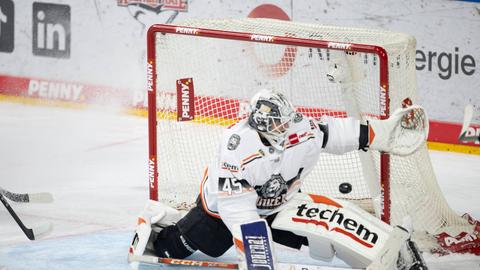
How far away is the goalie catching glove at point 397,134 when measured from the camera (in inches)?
217

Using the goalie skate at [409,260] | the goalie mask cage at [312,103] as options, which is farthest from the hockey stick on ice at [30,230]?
the goalie skate at [409,260]

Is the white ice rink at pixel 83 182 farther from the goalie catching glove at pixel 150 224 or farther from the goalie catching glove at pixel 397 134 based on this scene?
the goalie catching glove at pixel 397 134

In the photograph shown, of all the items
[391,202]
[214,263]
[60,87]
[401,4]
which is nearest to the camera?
[214,263]

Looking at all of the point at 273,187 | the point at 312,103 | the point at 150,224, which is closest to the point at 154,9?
the point at 312,103

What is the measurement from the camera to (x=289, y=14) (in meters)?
9.14

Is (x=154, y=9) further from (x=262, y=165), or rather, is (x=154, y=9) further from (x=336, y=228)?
(x=336, y=228)

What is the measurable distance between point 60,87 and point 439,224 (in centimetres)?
451

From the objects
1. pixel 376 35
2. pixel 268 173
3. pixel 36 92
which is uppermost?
pixel 376 35

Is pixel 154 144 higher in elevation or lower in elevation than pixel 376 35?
lower

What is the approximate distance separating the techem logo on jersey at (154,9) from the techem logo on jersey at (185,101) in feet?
10.7

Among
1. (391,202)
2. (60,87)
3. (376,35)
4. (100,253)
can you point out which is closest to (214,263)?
(100,253)

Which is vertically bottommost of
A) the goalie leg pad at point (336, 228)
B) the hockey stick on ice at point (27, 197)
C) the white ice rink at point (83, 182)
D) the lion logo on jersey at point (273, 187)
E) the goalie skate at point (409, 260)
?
the white ice rink at point (83, 182)

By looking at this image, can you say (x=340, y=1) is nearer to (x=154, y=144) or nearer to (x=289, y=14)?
(x=289, y=14)

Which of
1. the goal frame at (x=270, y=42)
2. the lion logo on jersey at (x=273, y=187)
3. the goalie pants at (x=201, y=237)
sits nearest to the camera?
the lion logo on jersey at (x=273, y=187)
